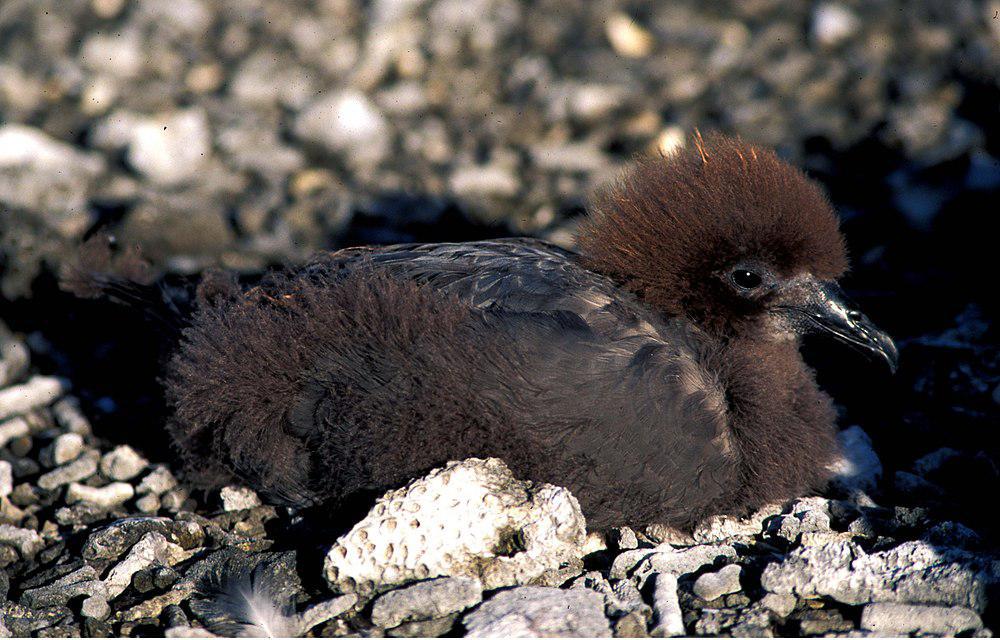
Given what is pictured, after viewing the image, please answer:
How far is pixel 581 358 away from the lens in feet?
9.34

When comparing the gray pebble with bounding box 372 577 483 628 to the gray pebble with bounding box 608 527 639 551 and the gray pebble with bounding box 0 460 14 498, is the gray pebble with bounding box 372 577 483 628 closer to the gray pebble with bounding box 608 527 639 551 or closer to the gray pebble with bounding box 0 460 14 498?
the gray pebble with bounding box 608 527 639 551

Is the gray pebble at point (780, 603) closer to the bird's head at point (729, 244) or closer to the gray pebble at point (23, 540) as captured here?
the bird's head at point (729, 244)

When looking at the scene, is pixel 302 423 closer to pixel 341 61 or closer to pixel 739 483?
pixel 739 483

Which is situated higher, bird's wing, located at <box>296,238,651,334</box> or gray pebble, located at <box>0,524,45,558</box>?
bird's wing, located at <box>296,238,651,334</box>

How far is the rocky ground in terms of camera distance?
107 inches

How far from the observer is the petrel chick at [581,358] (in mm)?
2826

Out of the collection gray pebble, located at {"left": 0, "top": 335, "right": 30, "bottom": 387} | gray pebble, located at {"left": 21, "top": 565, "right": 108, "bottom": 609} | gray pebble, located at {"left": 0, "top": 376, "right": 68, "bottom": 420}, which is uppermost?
gray pebble, located at {"left": 0, "top": 335, "right": 30, "bottom": 387}

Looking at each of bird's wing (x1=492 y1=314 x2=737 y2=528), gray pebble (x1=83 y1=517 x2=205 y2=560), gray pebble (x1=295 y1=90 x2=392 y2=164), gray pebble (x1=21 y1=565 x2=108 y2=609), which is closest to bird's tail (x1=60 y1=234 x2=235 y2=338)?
gray pebble (x1=83 y1=517 x2=205 y2=560)

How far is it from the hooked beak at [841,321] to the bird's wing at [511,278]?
0.53 metres

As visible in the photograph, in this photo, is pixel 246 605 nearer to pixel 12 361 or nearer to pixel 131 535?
pixel 131 535

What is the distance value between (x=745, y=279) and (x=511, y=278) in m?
0.69

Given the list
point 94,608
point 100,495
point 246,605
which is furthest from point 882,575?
point 100,495

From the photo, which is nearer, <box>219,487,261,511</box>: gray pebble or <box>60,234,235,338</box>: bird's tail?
<box>219,487,261,511</box>: gray pebble

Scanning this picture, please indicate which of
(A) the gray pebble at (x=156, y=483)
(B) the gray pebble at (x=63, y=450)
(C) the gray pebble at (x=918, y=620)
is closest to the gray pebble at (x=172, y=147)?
(B) the gray pebble at (x=63, y=450)
